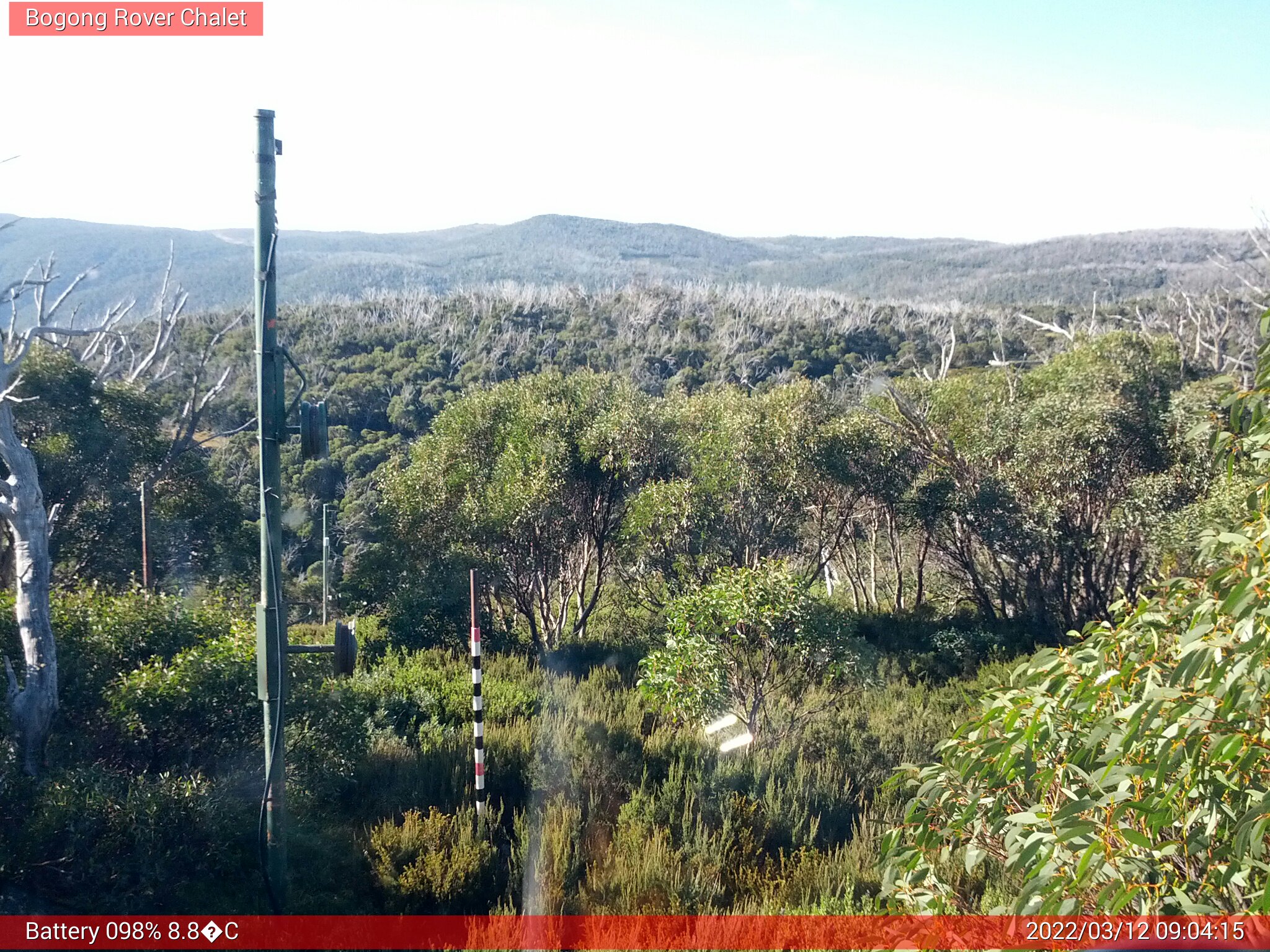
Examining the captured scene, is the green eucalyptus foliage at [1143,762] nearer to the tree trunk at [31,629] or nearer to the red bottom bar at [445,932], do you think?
the red bottom bar at [445,932]

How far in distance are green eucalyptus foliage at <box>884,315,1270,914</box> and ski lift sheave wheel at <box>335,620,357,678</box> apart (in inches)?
125

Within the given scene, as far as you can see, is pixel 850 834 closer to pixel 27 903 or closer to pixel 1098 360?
pixel 27 903

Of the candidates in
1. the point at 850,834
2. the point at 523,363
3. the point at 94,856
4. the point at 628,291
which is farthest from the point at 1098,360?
the point at 628,291

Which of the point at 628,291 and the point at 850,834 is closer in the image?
the point at 850,834

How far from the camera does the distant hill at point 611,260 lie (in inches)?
2913

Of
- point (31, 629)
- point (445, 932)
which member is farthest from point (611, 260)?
point (445, 932)

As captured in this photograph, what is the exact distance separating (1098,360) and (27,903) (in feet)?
46.4

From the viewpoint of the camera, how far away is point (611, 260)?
114m

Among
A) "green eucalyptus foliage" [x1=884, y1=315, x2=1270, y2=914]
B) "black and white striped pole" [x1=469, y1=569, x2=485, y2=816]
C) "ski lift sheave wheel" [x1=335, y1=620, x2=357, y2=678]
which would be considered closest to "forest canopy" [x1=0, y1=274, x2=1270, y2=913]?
"green eucalyptus foliage" [x1=884, y1=315, x2=1270, y2=914]

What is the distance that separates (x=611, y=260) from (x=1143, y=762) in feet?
378

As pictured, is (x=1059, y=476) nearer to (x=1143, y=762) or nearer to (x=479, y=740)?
(x=479, y=740)

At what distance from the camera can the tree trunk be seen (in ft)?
20.4

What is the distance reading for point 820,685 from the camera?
10.4 meters

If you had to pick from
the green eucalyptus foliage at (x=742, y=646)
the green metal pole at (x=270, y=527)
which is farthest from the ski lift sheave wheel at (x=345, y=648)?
the green eucalyptus foliage at (x=742, y=646)
